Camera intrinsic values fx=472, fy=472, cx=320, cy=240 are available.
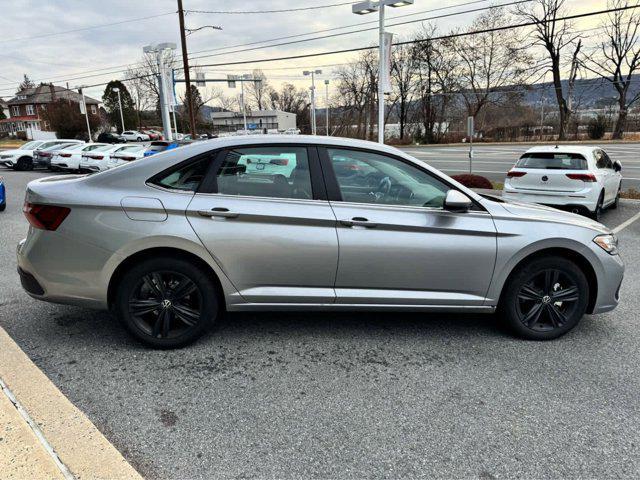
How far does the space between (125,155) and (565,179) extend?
53.8 ft

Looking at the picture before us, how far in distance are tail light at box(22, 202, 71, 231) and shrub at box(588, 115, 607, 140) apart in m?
49.5

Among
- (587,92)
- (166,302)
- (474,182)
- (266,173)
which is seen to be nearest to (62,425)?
(166,302)

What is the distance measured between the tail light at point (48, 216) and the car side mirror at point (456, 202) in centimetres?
277

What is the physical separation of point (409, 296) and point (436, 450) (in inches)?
51.8

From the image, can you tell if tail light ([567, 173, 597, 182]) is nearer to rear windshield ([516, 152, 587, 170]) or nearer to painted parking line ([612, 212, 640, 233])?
rear windshield ([516, 152, 587, 170])

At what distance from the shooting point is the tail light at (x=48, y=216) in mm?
3408

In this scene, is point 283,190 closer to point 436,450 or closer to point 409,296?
point 409,296

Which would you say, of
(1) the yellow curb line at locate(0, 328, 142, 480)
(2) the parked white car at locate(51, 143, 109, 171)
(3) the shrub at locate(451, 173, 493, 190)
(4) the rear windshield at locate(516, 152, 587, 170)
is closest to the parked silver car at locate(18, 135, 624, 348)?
(1) the yellow curb line at locate(0, 328, 142, 480)

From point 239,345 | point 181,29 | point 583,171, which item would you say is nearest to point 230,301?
point 239,345

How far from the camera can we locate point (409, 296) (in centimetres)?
362

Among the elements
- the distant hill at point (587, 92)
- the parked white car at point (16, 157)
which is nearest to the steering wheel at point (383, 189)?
the parked white car at point (16, 157)

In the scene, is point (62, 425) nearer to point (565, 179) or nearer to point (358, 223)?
point (358, 223)

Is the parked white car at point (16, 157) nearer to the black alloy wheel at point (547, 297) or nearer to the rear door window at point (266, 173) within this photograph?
the rear door window at point (266, 173)

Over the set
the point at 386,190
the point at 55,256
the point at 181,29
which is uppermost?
the point at 181,29
